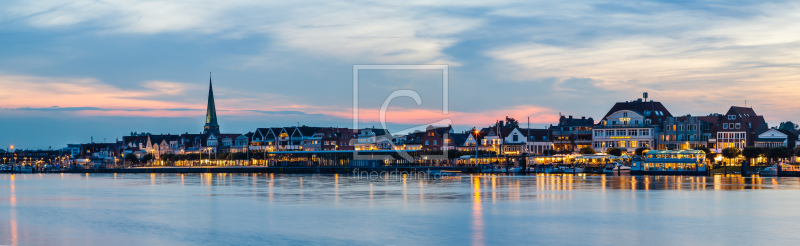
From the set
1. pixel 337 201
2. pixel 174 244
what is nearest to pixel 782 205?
pixel 337 201

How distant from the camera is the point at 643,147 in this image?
119 metres

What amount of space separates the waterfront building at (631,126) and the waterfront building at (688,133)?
130 cm

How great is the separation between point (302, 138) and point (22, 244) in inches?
5256

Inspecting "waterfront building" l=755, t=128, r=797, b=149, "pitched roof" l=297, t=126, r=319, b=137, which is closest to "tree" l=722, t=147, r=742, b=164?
"waterfront building" l=755, t=128, r=797, b=149

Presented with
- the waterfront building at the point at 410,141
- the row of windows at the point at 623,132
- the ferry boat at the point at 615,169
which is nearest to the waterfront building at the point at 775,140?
the row of windows at the point at 623,132

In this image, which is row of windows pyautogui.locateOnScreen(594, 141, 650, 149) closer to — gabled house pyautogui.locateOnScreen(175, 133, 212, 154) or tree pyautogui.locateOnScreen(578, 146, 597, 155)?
tree pyautogui.locateOnScreen(578, 146, 597, 155)

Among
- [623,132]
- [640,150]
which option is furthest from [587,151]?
[640,150]

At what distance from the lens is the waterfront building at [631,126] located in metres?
120

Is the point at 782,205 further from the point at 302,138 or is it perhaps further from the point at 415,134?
the point at 302,138

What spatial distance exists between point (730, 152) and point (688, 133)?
11.7m

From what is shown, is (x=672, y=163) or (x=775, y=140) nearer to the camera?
(x=672, y=163)

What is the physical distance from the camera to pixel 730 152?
348 ft

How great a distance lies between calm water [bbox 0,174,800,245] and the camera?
1347 inches

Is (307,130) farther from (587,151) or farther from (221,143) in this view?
(587,151)
